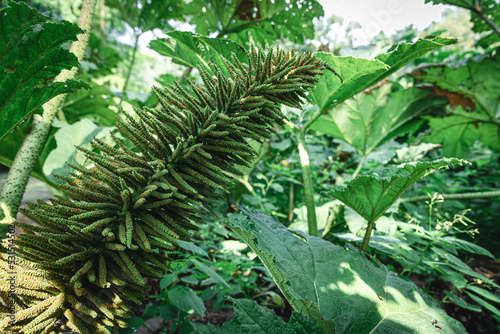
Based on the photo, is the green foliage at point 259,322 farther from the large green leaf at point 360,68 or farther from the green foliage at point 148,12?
the green foliage at point 148,12

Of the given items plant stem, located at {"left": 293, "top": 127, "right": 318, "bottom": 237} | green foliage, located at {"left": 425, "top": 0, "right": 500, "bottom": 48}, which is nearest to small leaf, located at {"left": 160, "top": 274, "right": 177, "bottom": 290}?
plant stem, located at {"left": 293, "top": 127, "right": 318, "bottom": 237}


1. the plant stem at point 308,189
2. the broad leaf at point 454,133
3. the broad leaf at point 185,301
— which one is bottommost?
the broad leaf at point 185,301

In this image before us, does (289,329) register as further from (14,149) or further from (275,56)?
(14,149)

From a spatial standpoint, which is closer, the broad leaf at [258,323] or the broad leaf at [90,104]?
the broad leaf at [258,323]

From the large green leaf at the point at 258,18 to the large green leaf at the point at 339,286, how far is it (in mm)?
1110

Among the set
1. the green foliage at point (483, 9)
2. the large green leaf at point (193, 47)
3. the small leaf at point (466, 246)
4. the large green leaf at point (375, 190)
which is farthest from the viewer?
the green foliage at point (483, 9)

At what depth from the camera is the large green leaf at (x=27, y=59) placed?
0.46 m

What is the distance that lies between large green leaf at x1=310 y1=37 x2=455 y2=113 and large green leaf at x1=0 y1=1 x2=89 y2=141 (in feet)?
2.31

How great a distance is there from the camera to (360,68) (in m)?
0.88

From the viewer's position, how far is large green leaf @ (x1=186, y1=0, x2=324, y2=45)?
57.9 inches

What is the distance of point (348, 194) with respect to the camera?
868 mm

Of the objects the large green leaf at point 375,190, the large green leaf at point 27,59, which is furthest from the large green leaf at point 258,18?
the large green leaf at point 27,59

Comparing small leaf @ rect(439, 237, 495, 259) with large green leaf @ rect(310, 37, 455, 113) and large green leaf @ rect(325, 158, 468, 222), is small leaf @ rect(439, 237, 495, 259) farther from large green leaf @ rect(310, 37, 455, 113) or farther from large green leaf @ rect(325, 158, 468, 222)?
large green leaf @ rect(310, 37, 455, 113)

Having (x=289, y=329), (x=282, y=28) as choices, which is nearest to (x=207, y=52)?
(x=282, y=28)
